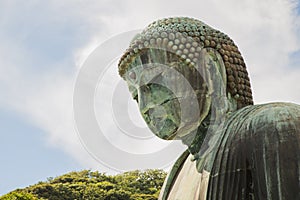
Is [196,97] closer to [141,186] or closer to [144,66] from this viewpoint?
[144,66]

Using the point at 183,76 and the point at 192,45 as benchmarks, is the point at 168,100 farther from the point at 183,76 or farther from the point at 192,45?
the point at 192,45

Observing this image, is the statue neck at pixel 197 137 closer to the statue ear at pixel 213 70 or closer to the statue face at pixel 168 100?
the statue face at pixel 168 100

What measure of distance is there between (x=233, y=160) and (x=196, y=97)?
708 mm

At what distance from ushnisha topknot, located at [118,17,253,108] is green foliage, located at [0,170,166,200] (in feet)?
80.7

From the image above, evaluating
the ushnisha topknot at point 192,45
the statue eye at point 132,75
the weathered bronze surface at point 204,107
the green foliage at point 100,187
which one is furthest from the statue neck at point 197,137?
the green foliage at point 100,187

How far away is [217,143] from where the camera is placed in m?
4.25

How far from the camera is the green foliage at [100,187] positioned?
101 feet

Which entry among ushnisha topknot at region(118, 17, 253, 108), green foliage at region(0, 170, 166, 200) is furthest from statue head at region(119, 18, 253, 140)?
green foliage at region(0, 170, 166, 200)

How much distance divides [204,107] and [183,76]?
1.08 feet

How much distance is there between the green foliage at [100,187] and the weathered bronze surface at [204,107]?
24569 millimetres

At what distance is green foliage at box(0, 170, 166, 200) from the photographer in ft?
101

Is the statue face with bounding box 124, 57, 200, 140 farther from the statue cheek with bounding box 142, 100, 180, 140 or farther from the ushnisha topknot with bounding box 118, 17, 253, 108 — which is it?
the ushnisha topknot with bounding box 118, 17, 253, 108

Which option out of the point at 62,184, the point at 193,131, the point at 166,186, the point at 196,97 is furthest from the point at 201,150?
the point at 62,184

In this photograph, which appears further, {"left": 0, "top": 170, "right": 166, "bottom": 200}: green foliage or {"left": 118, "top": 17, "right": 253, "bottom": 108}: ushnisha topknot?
{"left": 0, "top": 170, "right": 166, "bottom": 200}: green foliage
